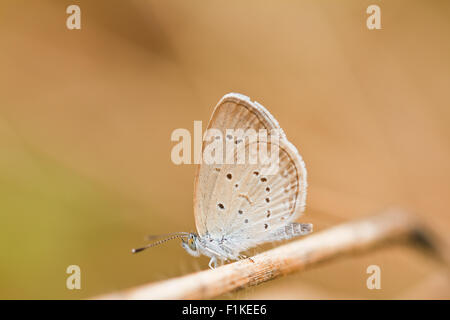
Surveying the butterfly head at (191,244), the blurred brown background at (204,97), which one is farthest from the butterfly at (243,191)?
the blurred brown background at (204,97)

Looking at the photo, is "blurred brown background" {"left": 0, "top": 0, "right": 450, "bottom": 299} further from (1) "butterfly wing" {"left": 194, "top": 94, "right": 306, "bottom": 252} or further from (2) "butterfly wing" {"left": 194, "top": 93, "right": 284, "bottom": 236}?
(2) "butterfly wing" {"left": 194, "top": 93, "right": 284, "bottom": 236}

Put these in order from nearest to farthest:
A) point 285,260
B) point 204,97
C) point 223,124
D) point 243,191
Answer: point 285,260
point 223,124
point 243,191
point 204,97

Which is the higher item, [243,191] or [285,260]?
[243,191]

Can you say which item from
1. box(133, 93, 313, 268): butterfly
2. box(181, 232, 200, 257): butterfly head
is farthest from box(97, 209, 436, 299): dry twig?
box(181, 232, 200, 257): butterfly head

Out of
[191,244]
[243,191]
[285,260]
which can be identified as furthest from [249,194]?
[285,260]

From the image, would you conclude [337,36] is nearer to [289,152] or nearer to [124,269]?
[289,152]

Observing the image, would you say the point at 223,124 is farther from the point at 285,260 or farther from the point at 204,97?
the point at 204,97
